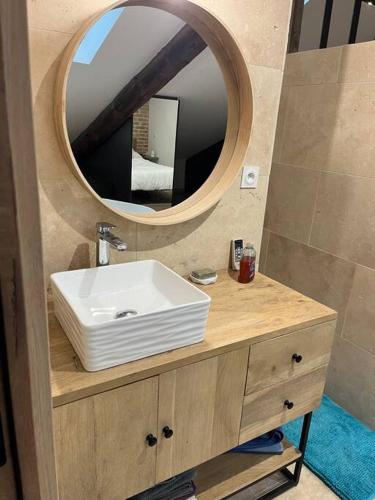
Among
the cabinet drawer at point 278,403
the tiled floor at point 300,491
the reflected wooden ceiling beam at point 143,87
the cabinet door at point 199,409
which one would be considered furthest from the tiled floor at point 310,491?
the reflected wooden ceiling beam at point 143,87

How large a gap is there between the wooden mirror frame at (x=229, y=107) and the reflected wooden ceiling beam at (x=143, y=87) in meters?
0.05

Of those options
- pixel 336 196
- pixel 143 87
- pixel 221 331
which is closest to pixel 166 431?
pixel 221 331

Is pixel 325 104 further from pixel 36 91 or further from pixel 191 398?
pixel 191 398

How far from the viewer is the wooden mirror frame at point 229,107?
1.05m

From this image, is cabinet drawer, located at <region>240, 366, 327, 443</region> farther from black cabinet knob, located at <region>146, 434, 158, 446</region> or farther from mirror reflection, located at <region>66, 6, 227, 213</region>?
mirror reflection, located at <region>66, 6, 227, 213</region>

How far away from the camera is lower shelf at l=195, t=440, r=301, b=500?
1392 millimetres

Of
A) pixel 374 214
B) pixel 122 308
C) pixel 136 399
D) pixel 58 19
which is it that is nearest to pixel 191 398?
pixel 136 399

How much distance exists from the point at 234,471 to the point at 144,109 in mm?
1391

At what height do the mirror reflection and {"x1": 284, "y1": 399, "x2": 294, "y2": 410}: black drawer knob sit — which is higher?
the mirror reflection

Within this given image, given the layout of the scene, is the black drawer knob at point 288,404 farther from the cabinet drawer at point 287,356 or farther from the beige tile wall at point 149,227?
the beige tile wall at point 149,227

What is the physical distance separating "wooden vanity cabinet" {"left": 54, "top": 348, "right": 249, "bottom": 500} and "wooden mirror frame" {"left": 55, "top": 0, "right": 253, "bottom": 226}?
561mm

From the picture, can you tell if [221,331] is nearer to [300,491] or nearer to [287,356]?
[287,356]

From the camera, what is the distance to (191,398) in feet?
3.48

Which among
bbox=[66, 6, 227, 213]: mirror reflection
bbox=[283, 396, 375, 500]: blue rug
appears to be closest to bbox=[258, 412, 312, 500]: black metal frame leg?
bbox=[283, 396, 375, 500]: blue rug
